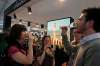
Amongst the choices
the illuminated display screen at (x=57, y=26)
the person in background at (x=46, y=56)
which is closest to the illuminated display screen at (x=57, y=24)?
the illuminated display screen at (x=57, y=26)

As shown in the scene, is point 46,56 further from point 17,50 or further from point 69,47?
point 17,50

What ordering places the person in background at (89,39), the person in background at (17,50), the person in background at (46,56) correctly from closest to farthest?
1. the person in background at (89,39)
2. the person in background at (17,50)
3. the person in background at (46,56)

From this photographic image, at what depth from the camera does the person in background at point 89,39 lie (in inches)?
59.3

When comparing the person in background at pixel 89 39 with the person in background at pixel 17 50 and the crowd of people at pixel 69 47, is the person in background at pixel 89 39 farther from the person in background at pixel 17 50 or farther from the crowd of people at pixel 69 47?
the person in background at pixel 17 50

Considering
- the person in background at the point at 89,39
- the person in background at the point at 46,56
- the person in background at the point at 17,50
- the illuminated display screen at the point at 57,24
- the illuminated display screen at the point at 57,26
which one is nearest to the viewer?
the person in background at the point at 89,39

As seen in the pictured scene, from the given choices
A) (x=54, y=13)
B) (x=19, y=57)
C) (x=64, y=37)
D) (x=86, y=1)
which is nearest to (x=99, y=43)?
(x=19, y=57)

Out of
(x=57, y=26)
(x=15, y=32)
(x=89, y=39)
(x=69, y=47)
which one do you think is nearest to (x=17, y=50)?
(x=15, y=32)

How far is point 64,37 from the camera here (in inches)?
157

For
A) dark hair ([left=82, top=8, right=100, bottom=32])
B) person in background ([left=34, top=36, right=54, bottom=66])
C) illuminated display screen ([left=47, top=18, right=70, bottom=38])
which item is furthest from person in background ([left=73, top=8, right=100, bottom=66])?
illuminated display screen ([left=47, top=18, right=70, bottom=38])

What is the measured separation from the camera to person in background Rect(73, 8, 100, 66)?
1.51m

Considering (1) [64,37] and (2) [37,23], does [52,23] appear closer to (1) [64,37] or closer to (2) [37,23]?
(1) [64,37]

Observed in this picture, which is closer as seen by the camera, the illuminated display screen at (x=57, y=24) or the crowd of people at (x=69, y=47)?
the crowd of people at (x=69, y=47)

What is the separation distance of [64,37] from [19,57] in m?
1.52

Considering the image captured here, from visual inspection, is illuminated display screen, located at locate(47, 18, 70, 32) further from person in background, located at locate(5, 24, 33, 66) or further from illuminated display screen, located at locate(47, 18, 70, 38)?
person in background, located at locate(5, 24, 33, 66)
